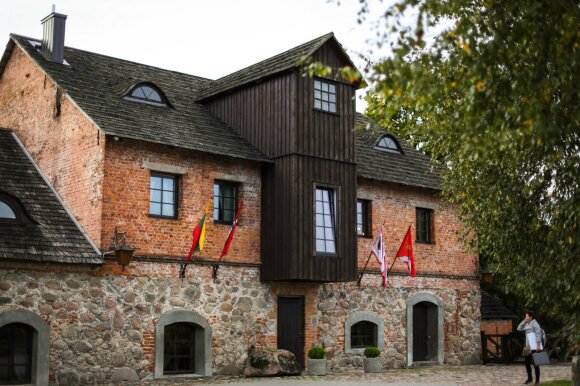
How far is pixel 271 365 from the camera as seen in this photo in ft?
65.6

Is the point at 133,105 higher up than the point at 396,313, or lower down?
higher up

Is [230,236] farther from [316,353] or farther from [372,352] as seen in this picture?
[372,352]

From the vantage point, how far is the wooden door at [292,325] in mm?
21609

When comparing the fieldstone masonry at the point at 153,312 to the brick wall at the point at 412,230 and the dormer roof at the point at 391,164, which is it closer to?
the brick wall at the point at 412,230

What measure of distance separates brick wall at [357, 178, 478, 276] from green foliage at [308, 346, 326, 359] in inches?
136

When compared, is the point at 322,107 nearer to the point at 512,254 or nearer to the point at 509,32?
the point at 512,254

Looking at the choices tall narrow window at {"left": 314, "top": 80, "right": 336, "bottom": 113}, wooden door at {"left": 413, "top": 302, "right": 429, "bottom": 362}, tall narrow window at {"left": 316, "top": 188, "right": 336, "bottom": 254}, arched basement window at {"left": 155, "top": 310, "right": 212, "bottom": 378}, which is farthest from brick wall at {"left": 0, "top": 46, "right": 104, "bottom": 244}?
wooden door at {"left": 413, "top": 302, "right": 429, "bottom": 362}

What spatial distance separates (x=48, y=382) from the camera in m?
17.2

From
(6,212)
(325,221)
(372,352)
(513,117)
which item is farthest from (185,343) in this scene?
(513,117)

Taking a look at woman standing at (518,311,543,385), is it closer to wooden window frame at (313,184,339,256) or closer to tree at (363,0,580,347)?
tree at (363,0,580,347)

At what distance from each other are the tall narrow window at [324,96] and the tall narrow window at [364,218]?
324cm

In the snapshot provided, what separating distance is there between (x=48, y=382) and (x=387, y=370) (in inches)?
391

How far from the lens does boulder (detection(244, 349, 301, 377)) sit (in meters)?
20.0

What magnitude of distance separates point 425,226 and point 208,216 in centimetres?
834
